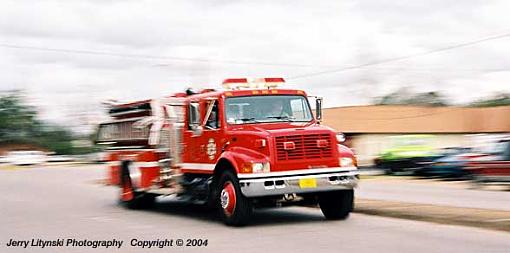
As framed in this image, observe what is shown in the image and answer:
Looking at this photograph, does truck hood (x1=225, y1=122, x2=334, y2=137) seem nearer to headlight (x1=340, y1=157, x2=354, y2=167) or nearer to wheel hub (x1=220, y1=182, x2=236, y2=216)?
headlight (x1=340, y1=157, x2=354, y2=167)

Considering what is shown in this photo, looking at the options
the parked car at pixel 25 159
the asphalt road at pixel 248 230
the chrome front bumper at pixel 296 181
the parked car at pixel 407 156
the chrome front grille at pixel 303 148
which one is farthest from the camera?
the parked car at pixel 25 159

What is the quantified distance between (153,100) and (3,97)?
84.2 m

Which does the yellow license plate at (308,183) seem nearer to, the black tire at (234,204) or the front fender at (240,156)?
the front fender at (240,156)

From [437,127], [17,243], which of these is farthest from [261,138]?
[437,127]

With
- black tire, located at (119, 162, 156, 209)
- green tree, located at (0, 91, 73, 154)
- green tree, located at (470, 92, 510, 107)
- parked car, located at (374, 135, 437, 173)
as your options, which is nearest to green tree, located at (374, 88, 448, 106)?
green tree, located at (470, 92, 510, 107)

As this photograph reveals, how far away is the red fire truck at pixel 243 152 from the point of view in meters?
14.1

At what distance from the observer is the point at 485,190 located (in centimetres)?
2530

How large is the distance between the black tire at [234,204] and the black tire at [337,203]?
1.66 meters

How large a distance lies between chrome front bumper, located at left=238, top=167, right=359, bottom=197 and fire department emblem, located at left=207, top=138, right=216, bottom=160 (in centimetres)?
148

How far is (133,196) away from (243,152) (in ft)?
18.9

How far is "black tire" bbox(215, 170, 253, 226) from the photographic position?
46.4 feet

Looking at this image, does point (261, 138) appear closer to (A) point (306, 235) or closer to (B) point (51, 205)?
(A) point (306, 235)

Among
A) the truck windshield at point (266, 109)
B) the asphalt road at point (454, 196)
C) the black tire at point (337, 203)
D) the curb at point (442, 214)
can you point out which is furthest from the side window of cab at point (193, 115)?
the asphalt road at point (454, 196)

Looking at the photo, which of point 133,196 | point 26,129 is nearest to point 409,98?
point 26,129
